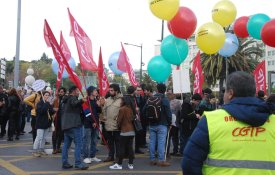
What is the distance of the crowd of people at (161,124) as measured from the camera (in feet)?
7.83

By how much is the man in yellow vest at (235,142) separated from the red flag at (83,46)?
20.0 ft

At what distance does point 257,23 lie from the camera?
1159cm

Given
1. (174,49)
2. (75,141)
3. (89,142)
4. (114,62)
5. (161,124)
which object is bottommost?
(89,142)

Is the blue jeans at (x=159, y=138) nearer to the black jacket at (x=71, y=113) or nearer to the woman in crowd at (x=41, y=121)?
the black jacket at (x=71, y=113)

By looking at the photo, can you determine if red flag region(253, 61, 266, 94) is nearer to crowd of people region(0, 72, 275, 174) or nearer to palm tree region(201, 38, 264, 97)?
crowd of people region(0, 72, 275, 174)

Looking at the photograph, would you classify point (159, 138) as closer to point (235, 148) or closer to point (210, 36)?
point (210, 36)

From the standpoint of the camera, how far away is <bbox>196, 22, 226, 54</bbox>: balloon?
34.1 feet

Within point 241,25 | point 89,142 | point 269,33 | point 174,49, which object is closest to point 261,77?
point 241,25

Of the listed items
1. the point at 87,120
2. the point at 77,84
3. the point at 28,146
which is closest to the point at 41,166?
the point at 87,120

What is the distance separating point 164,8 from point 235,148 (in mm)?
7875

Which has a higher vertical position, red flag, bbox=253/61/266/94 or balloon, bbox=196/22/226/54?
balloon, bbox=196/22/226/54

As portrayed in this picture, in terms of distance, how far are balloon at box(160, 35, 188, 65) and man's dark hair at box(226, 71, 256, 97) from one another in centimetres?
830

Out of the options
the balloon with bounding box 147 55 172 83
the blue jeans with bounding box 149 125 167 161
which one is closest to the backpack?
the blue jeans with bounding box 149 125 167 161

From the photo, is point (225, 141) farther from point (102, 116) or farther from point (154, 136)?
point (102, 116)
